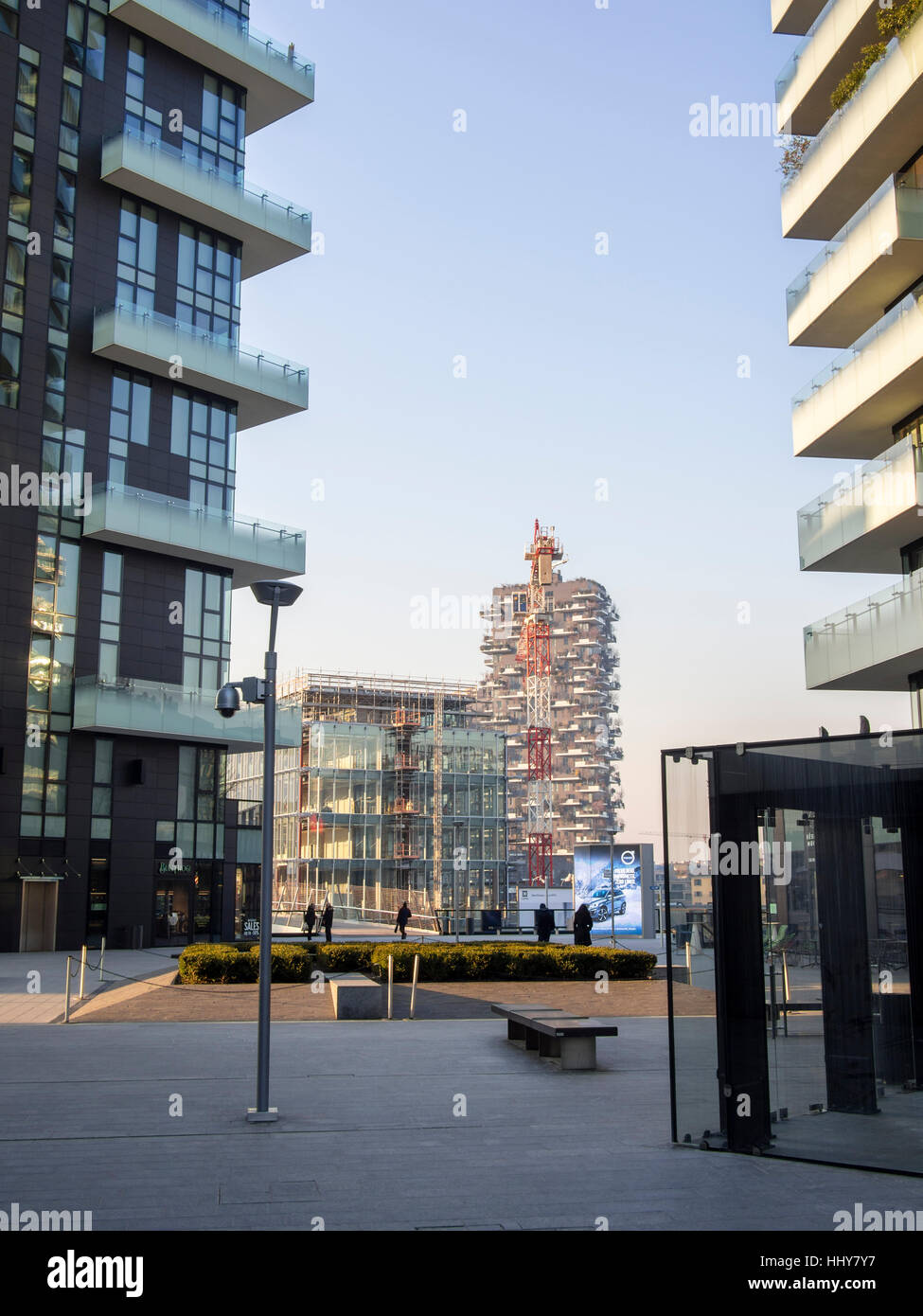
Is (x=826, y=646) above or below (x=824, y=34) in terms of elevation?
below

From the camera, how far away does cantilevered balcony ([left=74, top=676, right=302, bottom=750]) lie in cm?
3759

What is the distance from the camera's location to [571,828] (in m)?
192

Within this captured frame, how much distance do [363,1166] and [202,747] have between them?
112ft

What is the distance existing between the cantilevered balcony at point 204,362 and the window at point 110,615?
6.76 metres

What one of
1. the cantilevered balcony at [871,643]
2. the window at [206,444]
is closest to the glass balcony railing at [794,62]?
Answer: the cantilevered balcony at [871,643]

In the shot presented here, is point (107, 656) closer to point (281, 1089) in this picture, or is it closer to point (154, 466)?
point (154, 466)

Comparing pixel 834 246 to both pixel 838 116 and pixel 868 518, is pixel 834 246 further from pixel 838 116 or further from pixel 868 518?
pixel 868 518

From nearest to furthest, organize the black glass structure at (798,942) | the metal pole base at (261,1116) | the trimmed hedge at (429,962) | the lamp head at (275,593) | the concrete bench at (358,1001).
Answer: the black glass structure at (798,942), the metal pole base at (261,1116), the lamp head at (275,593), the concrete bench at (358,1001), the trimmed hedge at (429,962)

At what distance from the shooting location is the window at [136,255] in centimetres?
4103

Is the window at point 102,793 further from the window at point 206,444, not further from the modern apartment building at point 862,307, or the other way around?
the modern apartment building at point 862,307

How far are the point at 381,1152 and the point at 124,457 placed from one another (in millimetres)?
34268

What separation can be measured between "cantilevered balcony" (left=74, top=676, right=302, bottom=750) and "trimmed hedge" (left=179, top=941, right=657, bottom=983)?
12.1 meters
